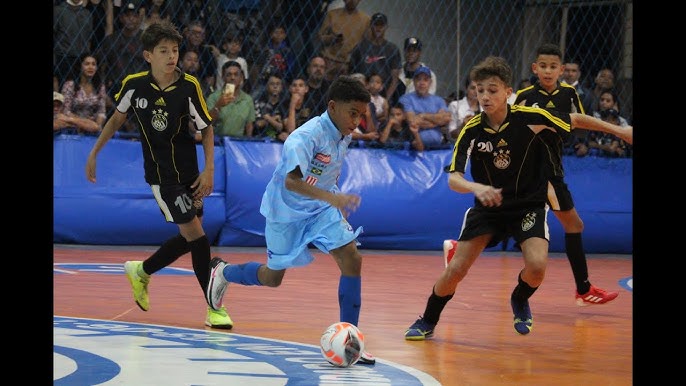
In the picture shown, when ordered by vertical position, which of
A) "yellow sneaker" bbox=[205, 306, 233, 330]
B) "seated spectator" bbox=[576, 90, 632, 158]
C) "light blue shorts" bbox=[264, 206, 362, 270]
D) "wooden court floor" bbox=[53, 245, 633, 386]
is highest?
"seated spectator" bbox=[576, 90, 632, 158]

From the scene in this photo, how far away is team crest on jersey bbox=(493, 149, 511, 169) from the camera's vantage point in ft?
23.5

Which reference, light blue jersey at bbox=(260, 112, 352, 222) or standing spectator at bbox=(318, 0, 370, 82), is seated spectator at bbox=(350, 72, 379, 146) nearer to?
standing spectator at bbox=(318, 0, 370, 82)

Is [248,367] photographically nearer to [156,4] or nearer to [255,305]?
[255,305]

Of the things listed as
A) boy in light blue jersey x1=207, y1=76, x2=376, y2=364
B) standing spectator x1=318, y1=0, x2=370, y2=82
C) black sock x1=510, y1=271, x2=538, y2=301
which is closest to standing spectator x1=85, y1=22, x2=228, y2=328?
boy in light blue jersey x1=207, y1=76, x2=376, y2=364

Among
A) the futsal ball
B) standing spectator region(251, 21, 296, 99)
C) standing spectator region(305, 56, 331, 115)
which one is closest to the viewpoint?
the futsal ball

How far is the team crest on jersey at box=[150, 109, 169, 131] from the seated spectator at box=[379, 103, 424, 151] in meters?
6.63

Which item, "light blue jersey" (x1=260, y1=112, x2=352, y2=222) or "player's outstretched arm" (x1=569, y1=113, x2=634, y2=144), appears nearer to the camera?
"light blue jersey" (x1=260, y1=112, x2=352, y2=222)

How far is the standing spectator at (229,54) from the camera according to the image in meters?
13.6

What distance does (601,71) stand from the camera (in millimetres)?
15047

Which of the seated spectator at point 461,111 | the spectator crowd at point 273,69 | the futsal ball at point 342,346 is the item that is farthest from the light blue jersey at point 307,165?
the seated spectator at point 461,111

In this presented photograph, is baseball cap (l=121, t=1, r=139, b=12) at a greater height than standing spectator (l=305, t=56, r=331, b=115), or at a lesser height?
greater

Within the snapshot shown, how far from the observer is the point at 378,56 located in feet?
47.4

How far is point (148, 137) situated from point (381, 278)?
365 cm
